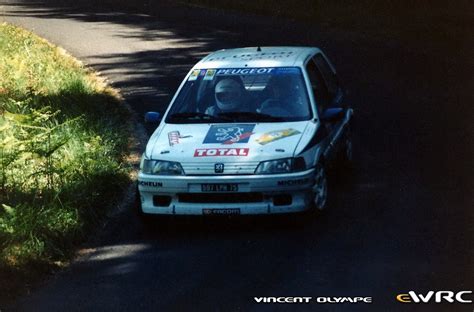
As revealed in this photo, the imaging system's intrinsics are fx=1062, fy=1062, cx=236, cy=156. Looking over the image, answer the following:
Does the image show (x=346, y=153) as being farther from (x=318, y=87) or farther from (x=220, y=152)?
(x=220, y=152)

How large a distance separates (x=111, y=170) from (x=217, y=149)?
251 centimetres

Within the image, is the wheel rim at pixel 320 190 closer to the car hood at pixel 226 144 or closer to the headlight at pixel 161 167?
the car hood at pixel 226 144


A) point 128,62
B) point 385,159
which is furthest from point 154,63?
point 385,159

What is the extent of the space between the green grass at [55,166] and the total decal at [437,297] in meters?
3.45

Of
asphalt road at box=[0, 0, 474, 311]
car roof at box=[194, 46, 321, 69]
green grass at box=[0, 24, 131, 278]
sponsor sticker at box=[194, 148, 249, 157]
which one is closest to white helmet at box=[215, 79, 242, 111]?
car roof at box=[194, 46, 321, 69]

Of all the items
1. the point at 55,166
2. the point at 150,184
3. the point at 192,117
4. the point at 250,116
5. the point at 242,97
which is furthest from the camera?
the point at 55,166

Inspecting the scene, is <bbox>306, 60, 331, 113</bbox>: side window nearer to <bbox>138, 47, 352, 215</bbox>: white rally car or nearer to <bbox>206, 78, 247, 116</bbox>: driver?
<bbox>138, 47, 352, 215</bbox>: white rally car

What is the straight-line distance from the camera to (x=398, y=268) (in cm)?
906

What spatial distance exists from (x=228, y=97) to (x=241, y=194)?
164cm

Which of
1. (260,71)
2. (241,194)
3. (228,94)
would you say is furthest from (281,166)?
(260,71)

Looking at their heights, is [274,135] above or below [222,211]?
above

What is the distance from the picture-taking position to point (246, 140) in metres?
10.6

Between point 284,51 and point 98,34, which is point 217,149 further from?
point 98,34

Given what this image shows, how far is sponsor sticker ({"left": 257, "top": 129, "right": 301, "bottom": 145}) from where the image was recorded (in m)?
10.6
